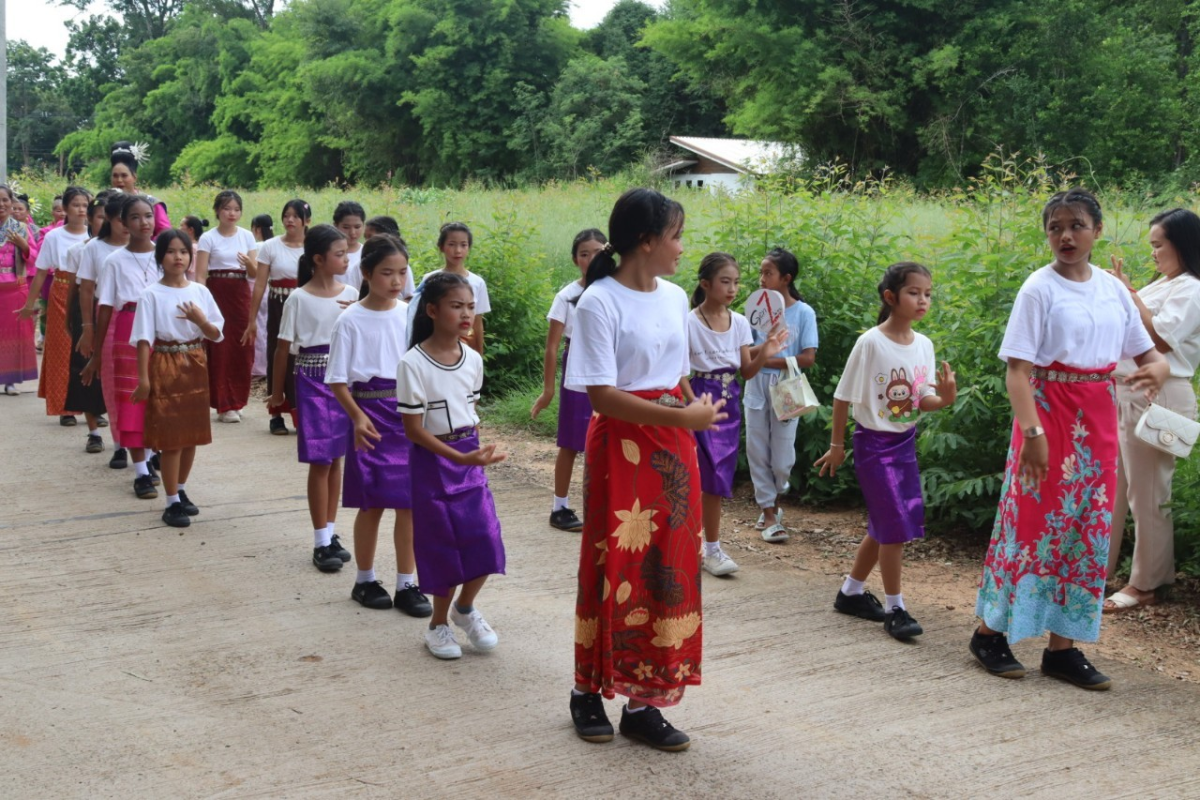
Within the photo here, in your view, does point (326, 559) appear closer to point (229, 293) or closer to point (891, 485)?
point (891, 485)

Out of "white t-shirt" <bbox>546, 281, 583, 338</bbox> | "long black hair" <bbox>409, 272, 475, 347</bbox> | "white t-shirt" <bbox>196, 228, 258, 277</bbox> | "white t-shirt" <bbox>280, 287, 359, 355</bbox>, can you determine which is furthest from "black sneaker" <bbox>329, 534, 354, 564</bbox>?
"white t-shirt" <bbox>196, 228, 258, 277</bbox>

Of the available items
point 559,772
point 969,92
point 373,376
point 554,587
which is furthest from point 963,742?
point 969,92

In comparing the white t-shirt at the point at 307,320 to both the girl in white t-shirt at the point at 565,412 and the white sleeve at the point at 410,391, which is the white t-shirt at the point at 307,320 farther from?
the white sleeve at the point at 410,391

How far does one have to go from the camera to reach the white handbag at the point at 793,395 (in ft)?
19.3

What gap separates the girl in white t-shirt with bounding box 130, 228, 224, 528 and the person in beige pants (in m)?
4.95

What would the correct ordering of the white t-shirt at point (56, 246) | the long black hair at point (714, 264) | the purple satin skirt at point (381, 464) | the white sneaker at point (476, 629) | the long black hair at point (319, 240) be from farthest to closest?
the white t-shirt at point (56, 246) < the long black hair at point (319, 240) < the long black hair at point (714, 264) < the purple satin skirt at point (381, 464) < the white sneaker at point (476, 629)

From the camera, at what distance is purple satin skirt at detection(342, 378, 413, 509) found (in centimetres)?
529

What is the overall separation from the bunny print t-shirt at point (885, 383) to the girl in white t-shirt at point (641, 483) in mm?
1500

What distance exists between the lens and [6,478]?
25.9ft

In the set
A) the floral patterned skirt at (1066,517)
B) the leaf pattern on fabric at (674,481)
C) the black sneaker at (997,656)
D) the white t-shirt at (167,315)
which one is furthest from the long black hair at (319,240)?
the black sneaker at (997,656)

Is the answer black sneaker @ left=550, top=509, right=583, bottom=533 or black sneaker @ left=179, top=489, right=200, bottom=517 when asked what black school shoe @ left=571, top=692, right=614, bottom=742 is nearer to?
black sneaker @ left=550, top=509, right=583, bottom=533

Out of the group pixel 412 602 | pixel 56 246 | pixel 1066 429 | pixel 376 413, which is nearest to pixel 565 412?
pixel 376 413

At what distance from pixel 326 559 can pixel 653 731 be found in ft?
8.42

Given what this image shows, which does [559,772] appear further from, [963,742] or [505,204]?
[505,204]
